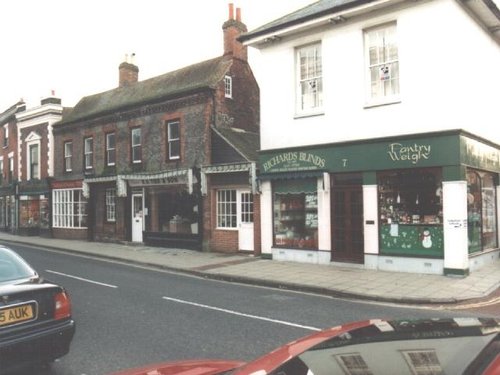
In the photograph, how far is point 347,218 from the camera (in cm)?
1320

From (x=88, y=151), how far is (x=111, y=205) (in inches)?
143

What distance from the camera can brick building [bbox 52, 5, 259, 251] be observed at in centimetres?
1731

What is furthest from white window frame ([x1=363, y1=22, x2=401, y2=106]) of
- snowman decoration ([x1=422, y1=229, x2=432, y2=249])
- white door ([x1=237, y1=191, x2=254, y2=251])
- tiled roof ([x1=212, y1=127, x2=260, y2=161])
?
white door ([x1=237, y1=191, x2=254, y2=251])

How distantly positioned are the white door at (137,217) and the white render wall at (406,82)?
27.0ft

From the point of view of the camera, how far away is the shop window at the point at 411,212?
11.7 m

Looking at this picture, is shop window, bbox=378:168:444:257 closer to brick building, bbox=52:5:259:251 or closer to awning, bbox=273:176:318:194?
awning, bbox=273:176:318:194

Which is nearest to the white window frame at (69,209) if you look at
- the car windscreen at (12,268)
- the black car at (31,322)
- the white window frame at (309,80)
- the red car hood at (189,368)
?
→ the white window frame at (309,80)

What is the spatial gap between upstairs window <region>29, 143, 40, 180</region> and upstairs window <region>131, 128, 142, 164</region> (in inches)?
383

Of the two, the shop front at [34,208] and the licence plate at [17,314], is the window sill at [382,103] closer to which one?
the licence plate at [17,314]

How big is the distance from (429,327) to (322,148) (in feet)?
37.9

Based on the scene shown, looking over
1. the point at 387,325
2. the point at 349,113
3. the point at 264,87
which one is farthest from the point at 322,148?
the point at 387,325

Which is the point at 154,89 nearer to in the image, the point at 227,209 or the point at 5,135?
the point at 227,209

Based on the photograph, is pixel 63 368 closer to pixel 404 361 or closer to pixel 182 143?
pixel 404 361

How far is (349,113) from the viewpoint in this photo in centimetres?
1324
